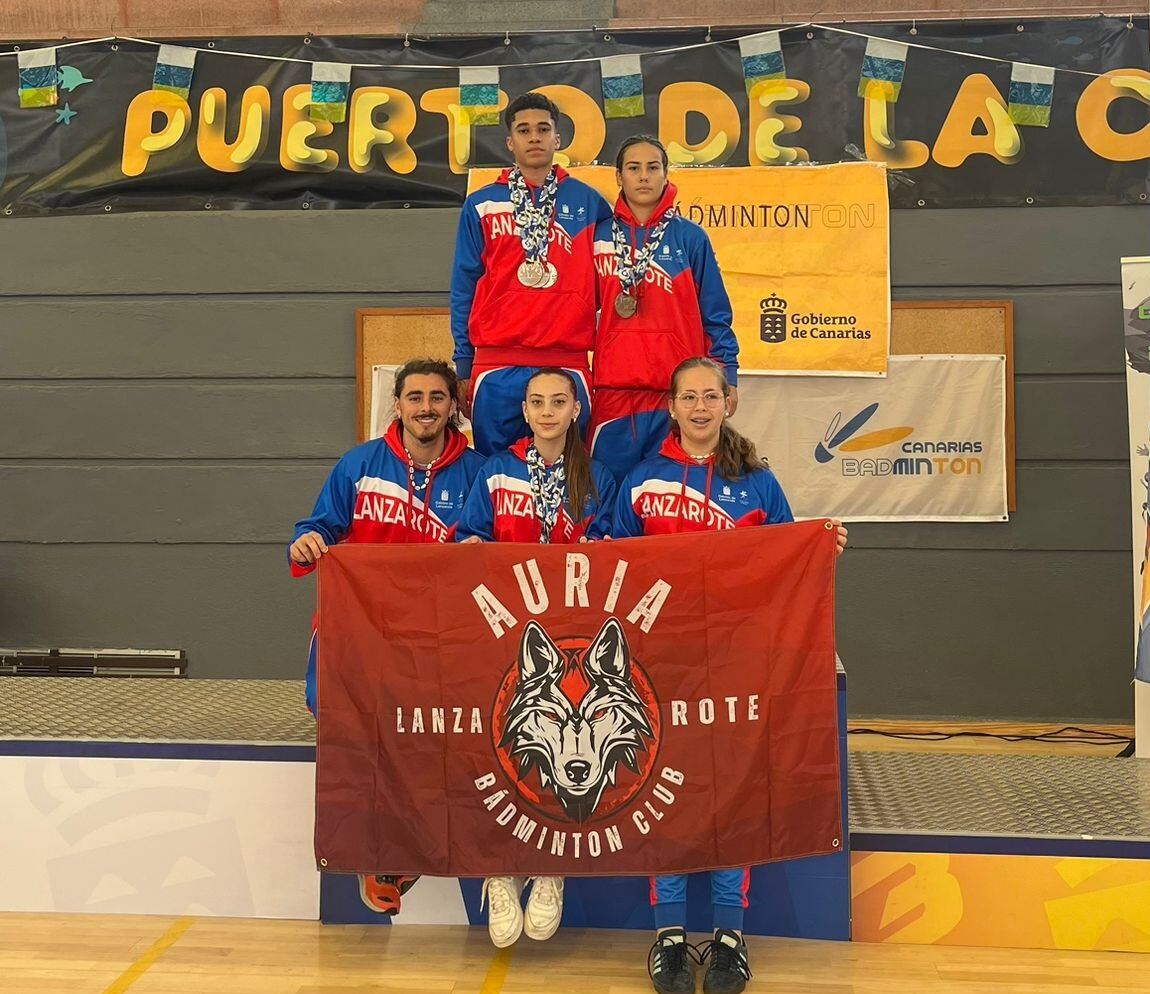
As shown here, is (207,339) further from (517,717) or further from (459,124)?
(517,717)

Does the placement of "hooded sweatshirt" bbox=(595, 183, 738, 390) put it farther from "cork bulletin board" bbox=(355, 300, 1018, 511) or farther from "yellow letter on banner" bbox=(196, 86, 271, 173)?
"yellow letter on banner" bbox=(196, 86, 271, 173)

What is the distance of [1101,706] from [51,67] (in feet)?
19.9

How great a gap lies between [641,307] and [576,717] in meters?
1.26

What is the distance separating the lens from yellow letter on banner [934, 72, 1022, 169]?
5.59 m

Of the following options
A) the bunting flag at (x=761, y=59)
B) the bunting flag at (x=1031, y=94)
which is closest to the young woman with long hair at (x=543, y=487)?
the bunting flag at (x=761, y=59)

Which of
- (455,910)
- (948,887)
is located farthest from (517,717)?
(948,887)

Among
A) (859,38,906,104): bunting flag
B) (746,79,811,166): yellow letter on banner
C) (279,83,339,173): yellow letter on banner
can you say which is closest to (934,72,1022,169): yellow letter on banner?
(859,38,906,104): bunting flag

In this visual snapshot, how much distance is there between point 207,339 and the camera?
19.7 feet

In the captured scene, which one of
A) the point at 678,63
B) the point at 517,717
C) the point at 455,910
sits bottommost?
the point at 455,910

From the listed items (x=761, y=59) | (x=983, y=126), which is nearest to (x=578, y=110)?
(x=761, y=59)

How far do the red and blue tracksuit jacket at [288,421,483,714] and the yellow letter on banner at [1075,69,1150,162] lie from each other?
4.00m

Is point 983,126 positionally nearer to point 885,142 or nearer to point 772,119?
point 885,142

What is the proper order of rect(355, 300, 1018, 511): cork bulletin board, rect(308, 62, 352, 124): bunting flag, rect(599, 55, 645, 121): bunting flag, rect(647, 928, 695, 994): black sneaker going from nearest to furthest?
rect(647, 928, 695, 994): black sneaker < rect(355, 300, 1018, 511): cork bulletin board < rect(599, 55, 645, 121): bunting flag < rect(308, 62, 352, 124): bunting flag

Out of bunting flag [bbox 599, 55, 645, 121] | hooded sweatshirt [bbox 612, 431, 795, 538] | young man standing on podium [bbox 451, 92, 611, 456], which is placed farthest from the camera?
bunting flag [bbox 599, 55, 645, 121]
